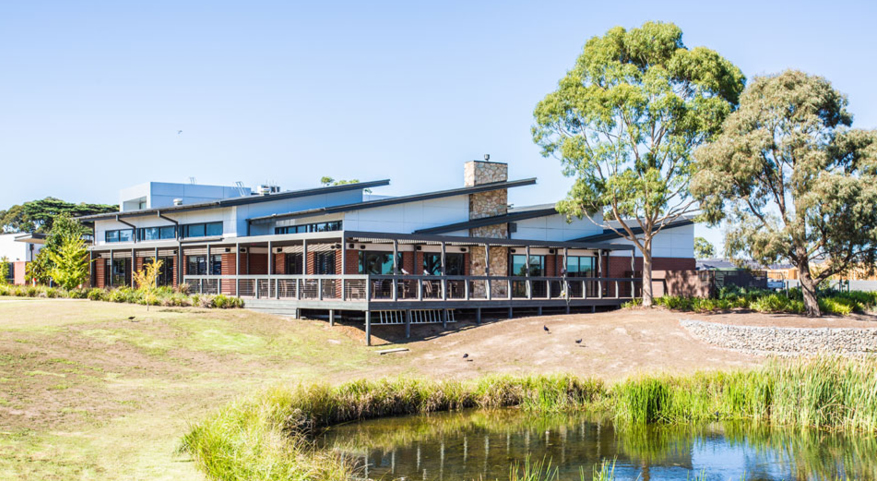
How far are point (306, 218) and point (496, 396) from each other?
718 inches

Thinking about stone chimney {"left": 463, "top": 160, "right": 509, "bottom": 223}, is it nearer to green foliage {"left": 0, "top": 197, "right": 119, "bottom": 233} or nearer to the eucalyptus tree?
the eucalyptus tree

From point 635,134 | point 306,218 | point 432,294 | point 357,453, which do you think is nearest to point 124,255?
point 306,218

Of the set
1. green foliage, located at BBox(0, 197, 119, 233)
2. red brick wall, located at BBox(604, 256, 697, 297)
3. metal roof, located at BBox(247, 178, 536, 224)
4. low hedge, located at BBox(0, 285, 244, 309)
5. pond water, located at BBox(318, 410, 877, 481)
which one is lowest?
pond water, located at BBox(318, 410, 877, 481)

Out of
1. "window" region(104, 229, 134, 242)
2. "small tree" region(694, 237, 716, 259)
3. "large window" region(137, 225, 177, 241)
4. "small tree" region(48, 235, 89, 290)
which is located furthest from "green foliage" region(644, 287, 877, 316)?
"small tree" region(694, 237, 716, 259)

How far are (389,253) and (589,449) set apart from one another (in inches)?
725

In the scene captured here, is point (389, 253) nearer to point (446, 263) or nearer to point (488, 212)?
point (446, 263)

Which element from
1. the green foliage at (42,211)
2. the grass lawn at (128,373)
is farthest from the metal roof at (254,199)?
the green foliage at (42,211)

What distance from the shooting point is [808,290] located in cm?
2842

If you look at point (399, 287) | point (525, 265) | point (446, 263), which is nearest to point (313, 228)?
point (446, 263)

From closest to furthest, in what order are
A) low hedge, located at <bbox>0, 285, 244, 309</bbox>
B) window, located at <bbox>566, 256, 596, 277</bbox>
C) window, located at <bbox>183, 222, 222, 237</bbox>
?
low hedge, located at <bbox>0, 285, 244, 309</bbox> → window, located at <bbox>183, 222, 222, 237</bbox> → window, located at <bbox>566, 256, 596, 277</bbox>

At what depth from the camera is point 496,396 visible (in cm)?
1722

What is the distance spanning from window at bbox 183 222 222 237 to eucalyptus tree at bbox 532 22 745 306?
1564cm

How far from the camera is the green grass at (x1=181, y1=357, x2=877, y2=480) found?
12664 mm

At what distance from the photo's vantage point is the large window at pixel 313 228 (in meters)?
31.8
